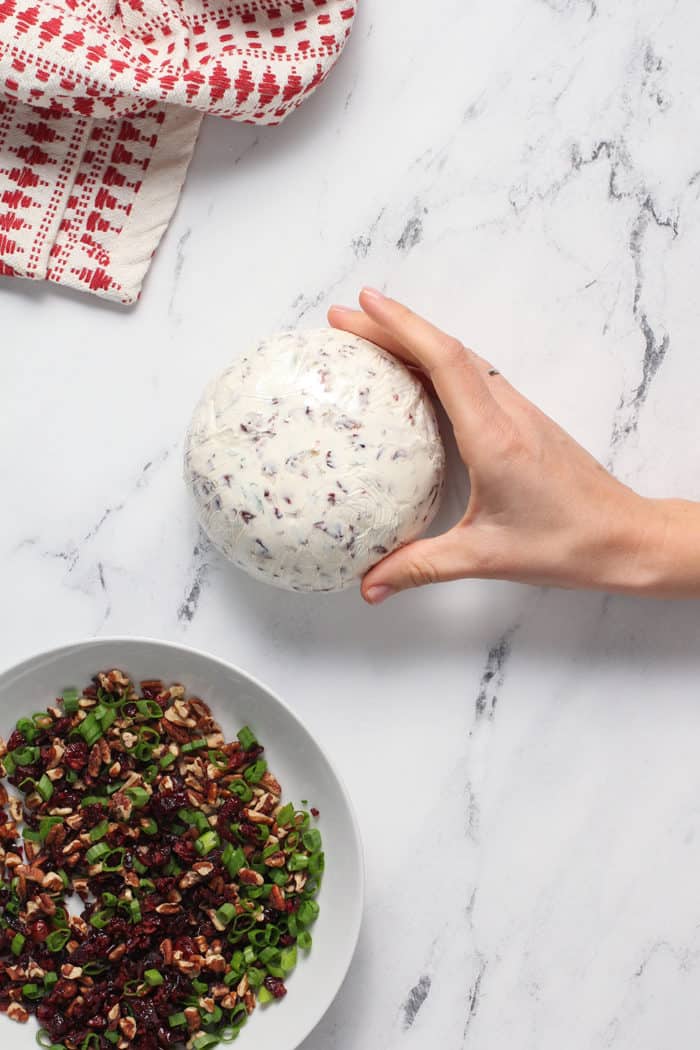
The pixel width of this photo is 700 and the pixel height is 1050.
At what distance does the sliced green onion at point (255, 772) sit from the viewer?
1034 mm

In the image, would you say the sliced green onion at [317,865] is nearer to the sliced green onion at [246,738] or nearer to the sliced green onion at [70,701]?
the sliced green onion at [246,738]

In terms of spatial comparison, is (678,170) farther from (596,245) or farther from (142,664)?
(142,664)

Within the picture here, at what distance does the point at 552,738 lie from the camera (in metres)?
1.08

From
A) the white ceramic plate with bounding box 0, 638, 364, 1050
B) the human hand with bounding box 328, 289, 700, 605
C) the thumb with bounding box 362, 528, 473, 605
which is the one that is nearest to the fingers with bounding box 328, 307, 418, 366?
the human hand with bounding box 328, 289, 700, 605

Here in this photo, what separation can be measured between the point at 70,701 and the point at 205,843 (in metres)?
0.20

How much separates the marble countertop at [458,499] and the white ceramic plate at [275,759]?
0.07 meters

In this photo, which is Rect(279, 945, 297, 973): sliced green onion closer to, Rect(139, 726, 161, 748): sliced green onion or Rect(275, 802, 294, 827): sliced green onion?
Rect(275, 802, 294, 827): sliced green onion

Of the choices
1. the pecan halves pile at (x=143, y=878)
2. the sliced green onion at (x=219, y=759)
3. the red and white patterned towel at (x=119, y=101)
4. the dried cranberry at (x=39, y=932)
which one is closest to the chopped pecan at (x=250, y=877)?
the pecan halves pile at (x=143, y=878)

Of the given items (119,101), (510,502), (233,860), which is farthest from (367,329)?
(233,860)

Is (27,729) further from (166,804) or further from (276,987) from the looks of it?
(276,987)

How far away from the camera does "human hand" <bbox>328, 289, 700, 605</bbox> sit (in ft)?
3.03

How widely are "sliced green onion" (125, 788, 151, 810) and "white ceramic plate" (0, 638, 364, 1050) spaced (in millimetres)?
111

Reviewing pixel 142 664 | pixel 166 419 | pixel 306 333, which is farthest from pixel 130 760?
pixel 306 333

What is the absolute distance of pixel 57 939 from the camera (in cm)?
100
